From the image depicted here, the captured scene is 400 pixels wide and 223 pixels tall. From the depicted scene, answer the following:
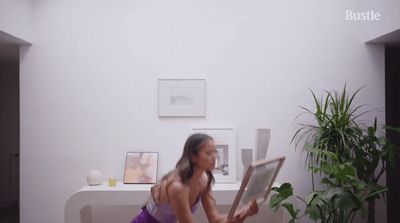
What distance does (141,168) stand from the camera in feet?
12.2

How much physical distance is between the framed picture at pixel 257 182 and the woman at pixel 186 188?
89 mm

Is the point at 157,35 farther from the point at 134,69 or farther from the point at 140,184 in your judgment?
the point at 140,184

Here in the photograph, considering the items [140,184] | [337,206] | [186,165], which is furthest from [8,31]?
[337,206]

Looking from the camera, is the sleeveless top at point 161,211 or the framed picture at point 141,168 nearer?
the sleeveless top at point 161,211

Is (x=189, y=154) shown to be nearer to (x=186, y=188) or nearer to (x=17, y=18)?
(x=186, y=188)

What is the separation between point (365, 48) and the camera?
3.88 m

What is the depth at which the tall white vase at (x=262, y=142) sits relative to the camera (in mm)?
3154

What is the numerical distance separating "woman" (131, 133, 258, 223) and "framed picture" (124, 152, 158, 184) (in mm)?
1535

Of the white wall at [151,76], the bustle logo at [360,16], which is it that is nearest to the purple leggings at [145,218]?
the white wall at [151,76]

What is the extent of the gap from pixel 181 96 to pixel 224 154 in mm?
776

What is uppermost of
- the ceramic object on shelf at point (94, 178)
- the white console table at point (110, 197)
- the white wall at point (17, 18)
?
the white wall at point (17, 18)

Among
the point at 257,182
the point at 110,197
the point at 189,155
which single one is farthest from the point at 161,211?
the point at 110,197

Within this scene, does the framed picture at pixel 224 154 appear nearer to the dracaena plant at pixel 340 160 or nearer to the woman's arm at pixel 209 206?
the dracaena plant at pixel 340 160

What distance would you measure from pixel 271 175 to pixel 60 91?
2764 mm
